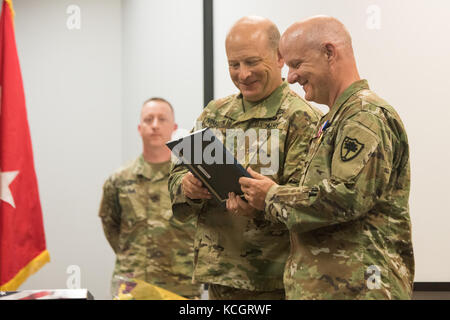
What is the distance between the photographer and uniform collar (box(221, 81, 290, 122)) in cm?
191

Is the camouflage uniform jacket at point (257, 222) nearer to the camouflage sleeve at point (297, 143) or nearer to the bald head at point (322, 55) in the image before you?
the camouflage sleeve at point (297, 143)

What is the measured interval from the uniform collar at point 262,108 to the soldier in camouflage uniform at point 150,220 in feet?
3.65

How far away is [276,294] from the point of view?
6.17ft

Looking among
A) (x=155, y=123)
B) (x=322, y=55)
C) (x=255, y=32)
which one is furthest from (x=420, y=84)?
(x=322, y=55)

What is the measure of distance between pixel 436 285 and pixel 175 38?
6.98 feet

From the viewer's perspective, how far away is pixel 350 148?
4.62 feet

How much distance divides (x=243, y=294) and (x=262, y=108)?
60 cm

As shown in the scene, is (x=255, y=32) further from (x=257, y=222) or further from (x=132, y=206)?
(x=132, y=206)

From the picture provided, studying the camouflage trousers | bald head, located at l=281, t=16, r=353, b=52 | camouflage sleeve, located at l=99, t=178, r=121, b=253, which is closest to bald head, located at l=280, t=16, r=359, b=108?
bald head, located at l=281, t=16, r=353, b=52

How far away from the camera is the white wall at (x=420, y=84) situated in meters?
3.05

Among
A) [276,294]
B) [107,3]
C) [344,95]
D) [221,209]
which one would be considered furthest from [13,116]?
[344,95]

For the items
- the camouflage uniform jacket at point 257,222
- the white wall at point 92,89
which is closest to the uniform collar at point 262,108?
the camouflage uniform jacket at point 257,222

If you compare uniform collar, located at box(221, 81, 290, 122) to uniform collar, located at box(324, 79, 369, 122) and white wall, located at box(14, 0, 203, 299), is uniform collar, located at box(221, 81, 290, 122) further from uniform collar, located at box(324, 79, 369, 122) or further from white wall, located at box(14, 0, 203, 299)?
white wall, located at box(14, 0, 203, 299)

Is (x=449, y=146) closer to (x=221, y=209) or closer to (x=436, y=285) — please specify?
(x=436, y=285)
